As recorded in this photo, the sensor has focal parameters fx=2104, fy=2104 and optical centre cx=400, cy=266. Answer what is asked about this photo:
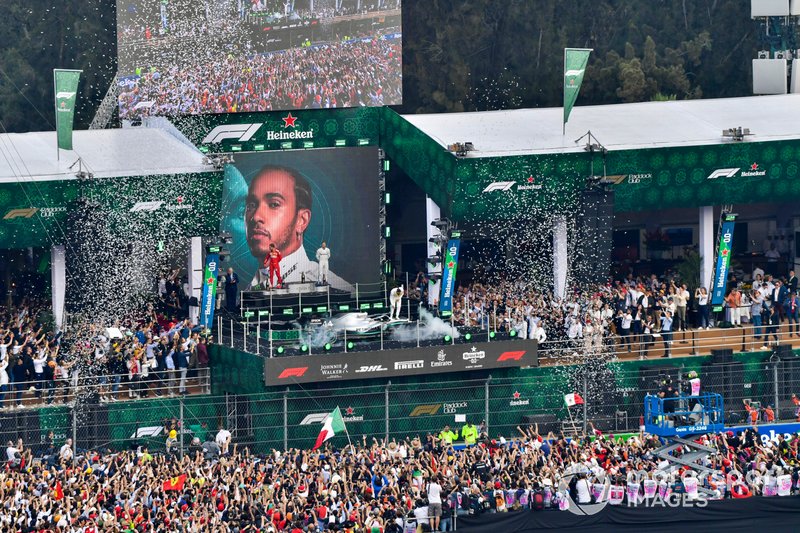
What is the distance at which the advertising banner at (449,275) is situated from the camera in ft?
170

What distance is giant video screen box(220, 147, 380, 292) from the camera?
5388cm

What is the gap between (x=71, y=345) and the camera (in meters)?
48.8

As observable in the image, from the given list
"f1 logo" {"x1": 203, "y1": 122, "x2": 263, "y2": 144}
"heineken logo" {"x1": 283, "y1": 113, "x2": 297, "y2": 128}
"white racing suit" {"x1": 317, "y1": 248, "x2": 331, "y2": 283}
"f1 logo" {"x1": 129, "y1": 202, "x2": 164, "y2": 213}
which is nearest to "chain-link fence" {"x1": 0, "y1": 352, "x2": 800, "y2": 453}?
"f1 logo" {"x1": 129, "y1": 202, "x2": 164, "y2": 213}

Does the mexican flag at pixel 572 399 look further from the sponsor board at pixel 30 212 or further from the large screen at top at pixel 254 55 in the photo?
the sponsor board at pixel 30 212

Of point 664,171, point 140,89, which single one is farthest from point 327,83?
point 664,171

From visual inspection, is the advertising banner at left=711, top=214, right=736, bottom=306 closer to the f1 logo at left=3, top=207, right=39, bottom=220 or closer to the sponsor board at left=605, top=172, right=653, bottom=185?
the sponsor board at left=605, top=172, right=653, bottom=185

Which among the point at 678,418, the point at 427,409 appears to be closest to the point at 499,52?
the point at 427,409

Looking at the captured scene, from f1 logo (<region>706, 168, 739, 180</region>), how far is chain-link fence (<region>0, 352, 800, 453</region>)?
553 centimetres

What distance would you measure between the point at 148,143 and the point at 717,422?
16672mm

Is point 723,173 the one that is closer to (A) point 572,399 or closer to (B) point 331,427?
(A) point 572,399

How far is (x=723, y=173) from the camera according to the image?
5403cm

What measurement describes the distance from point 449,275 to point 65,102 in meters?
10.3

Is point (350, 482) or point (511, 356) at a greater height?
point (511, 356)

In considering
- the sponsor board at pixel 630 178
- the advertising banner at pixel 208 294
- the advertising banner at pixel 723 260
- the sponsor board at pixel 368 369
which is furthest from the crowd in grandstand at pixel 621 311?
the advertising banner at pixel 208 294
